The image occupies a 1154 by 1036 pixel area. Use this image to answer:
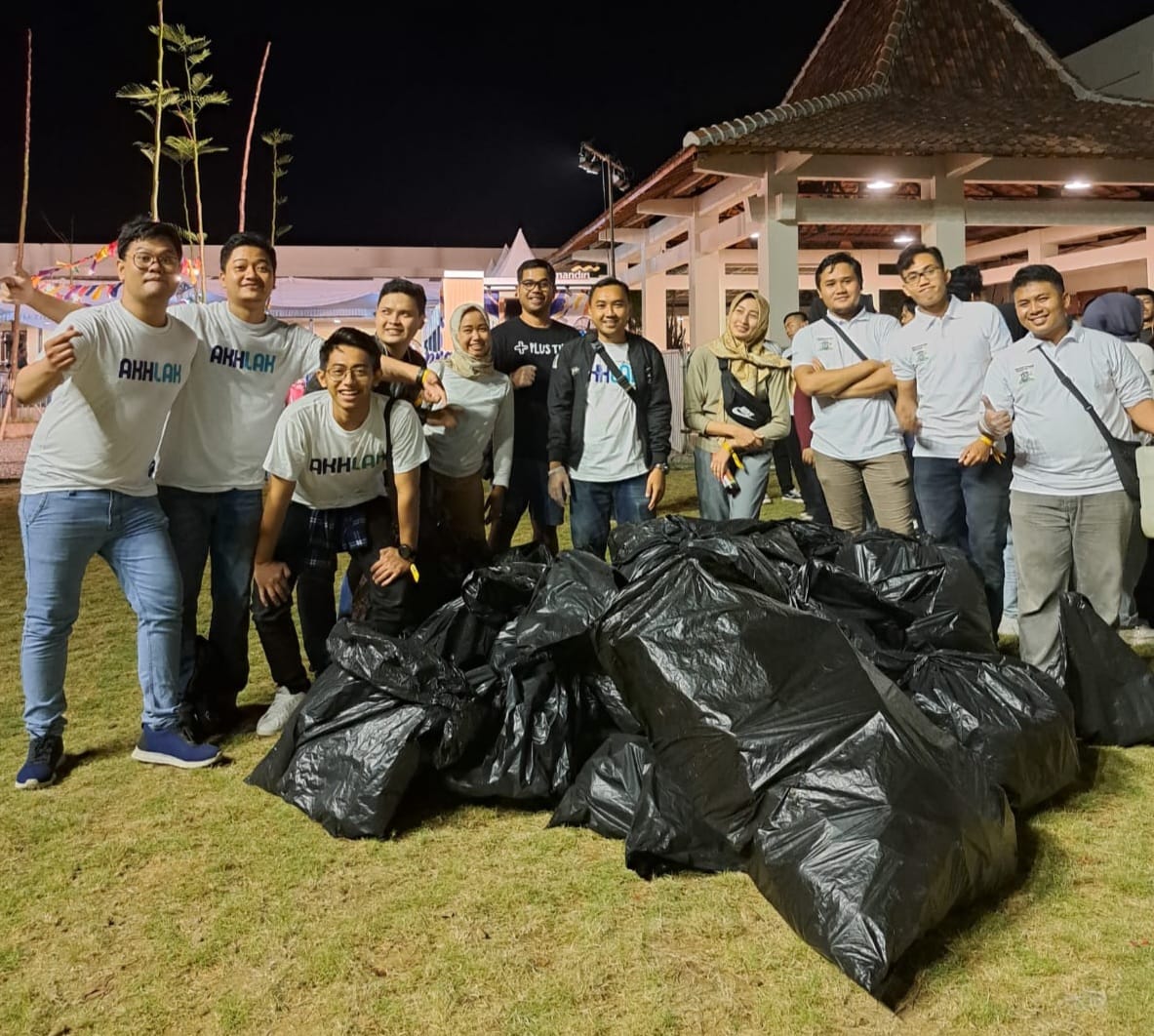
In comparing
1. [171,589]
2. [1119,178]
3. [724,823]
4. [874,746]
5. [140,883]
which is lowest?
[140,883]

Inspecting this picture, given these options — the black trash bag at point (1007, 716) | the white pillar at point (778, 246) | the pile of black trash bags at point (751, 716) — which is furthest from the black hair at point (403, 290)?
the white pillar at point (778, 246)

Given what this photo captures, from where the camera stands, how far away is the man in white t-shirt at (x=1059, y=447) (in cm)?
346

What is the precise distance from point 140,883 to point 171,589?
0.97m

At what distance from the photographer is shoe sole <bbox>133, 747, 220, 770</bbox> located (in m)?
3.24

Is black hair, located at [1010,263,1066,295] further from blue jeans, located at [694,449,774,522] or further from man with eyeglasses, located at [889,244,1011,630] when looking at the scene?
blue jeans, located at [694,449,774,522]

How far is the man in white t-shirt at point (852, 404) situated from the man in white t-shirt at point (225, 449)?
168cm

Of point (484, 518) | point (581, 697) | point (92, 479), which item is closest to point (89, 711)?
point (92, 479)

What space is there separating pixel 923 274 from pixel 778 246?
276 inches

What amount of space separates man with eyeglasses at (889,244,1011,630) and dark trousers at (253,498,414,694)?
2.17 m

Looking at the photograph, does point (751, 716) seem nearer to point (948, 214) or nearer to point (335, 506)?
point (335, 506)

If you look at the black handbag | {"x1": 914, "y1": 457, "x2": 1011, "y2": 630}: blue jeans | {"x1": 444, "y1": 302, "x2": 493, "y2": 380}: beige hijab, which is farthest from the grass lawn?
{"x1": 444, "y1": 302, "x2": 493, "y2": 380}: beige hijab

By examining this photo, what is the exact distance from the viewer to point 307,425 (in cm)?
339

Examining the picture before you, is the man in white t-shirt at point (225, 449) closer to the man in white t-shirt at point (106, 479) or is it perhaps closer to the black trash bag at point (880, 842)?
the man in white t-shirt at point (106, 479)

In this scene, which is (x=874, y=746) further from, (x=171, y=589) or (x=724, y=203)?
(x=724, y=203)
